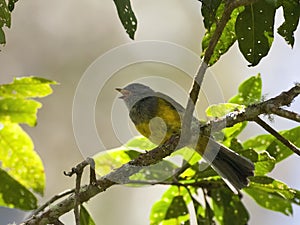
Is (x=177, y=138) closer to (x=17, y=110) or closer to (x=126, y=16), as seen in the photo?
(x=126, y=16)

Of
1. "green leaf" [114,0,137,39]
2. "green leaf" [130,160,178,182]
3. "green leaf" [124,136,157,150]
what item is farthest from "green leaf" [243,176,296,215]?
"green leaf" [114,0,137,39]

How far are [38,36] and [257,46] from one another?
3.58 meters

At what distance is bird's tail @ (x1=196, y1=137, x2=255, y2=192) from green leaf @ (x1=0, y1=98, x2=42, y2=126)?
65 centimetres

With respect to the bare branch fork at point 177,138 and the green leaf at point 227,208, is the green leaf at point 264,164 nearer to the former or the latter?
the green leaf at point 227,208

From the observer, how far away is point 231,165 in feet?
6.28

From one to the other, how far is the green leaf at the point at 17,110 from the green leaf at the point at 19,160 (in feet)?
0.10

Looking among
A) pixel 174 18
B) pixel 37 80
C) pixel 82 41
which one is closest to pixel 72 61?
pixel 82 41

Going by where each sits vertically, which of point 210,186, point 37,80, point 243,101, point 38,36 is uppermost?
point 38,36

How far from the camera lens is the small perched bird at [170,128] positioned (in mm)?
1885

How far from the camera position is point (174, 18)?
5363mm

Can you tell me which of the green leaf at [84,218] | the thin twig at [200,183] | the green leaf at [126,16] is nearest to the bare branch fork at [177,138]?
the green leaf at [84,218]

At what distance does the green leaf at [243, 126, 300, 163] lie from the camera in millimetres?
1894

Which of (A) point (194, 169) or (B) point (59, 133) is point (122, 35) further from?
(A) point (194, 169)

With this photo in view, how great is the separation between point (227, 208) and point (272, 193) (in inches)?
7.2
